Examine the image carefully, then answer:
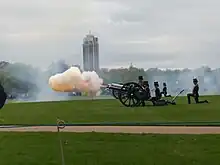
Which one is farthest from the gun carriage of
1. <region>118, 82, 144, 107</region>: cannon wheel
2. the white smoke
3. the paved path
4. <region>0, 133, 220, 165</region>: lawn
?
<region>0, 133, 220, 165</region>: lawn

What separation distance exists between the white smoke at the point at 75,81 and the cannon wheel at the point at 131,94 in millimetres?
8106

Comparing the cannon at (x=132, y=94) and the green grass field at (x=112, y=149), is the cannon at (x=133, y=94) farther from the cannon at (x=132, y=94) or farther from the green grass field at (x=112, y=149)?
the green grass field at (x=112, y=149)

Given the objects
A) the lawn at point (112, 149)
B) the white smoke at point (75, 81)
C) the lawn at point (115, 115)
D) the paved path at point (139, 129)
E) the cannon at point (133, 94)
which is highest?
the white smoke at point (75, 81)

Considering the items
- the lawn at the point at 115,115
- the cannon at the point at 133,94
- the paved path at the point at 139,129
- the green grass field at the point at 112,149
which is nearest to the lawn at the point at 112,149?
the green grass field at the point at 112,149

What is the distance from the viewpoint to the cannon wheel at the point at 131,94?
115 feet

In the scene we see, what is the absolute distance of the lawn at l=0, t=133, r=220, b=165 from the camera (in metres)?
12.3

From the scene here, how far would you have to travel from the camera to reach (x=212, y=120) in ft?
69.5

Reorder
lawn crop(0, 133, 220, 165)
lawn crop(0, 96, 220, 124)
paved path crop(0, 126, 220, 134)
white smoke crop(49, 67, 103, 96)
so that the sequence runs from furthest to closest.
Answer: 1. white smoke crop(49, 67, 103, 96)
2. lawn crop(0, 96, 220, 124)
3. paved path crop(0, 126, 220, 134)
4. lawn crop(0, 133, 220, 165)

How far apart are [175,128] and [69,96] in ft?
151

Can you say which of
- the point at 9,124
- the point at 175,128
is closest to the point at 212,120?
the point at 175,128

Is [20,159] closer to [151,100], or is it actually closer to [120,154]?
[120,154]

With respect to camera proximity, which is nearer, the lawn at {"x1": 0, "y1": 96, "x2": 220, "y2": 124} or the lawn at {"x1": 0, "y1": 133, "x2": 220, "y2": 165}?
the lawn at {"x1": 0, "y1": 133, "x2": 220, "y2": 165}

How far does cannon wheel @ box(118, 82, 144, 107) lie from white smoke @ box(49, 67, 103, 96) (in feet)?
26.6

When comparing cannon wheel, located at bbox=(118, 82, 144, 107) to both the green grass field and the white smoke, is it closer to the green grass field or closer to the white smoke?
the white smoke
